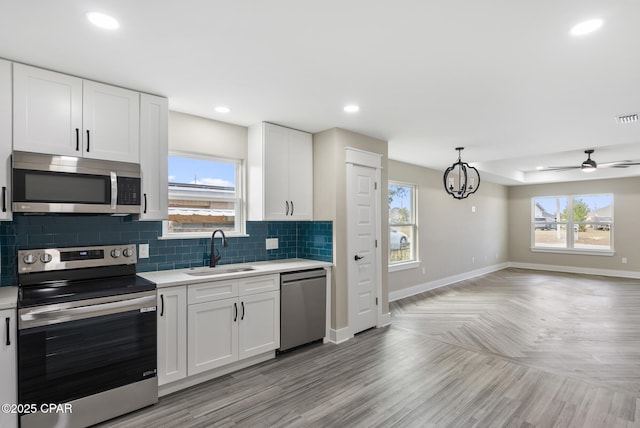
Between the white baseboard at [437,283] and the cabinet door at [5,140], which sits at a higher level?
the cabinet door at [5,140]

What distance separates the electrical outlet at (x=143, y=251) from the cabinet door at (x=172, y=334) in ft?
1.94

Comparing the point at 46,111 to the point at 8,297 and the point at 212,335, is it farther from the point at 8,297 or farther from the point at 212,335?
the point at 212,335

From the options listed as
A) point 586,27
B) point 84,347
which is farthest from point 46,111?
point 586,27

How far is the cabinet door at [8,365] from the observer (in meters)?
1.99

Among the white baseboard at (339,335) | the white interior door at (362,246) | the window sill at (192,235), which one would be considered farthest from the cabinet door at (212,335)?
the white interior door at (362,246)

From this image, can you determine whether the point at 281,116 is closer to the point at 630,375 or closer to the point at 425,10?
the point at 425,10

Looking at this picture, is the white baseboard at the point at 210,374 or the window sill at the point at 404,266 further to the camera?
the window sill at the point at 404,266

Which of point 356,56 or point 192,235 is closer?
point 356,56

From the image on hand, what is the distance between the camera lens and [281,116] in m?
3.50

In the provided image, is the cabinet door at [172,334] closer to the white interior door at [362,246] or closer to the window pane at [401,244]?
the white interior door at [362,246]

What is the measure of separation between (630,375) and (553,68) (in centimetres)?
279

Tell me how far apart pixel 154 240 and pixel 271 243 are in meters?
1.31

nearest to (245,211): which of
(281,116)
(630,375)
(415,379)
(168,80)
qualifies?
(281,116)

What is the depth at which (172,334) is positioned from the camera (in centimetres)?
271
